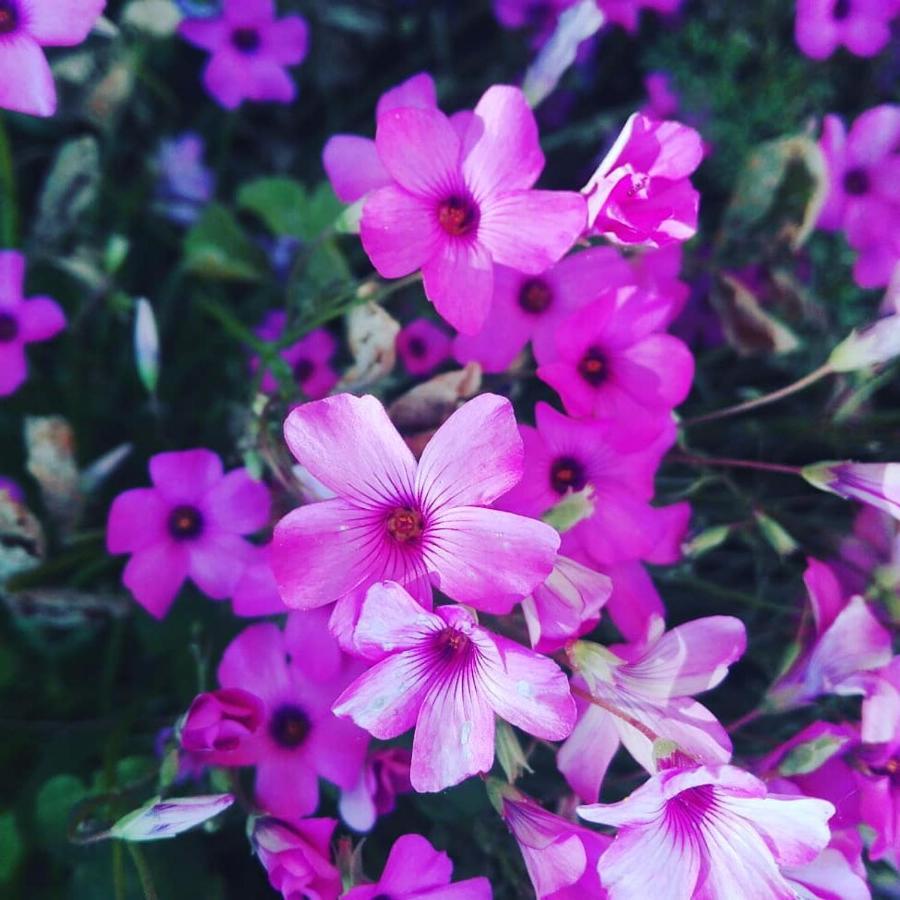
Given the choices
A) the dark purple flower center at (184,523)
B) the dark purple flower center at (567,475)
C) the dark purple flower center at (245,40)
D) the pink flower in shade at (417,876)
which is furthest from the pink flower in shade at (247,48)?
the pink flower in shade at (417,876)

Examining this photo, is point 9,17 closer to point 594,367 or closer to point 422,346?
point 422,346

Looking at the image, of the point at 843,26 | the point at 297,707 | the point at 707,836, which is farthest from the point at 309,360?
the point at 843,26

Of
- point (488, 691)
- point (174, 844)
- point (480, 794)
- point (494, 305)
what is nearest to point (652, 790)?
point (488, 691)

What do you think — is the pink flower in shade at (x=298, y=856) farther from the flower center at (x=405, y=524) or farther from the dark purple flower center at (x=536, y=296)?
the dark purple flower center at (x=536, y=296)

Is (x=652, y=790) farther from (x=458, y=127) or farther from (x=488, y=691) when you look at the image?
(x=458, y=127)

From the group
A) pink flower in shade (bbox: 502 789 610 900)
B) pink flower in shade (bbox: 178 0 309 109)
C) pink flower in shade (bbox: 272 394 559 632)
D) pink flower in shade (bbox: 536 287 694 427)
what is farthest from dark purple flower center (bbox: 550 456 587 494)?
pink flower in shade (bbox: 178 0 309 109)

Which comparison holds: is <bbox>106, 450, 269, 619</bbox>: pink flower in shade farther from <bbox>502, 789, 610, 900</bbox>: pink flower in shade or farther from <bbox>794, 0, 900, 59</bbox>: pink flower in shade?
<bbox>794, 0, 900, 59</bbox>: pink flower in shade
